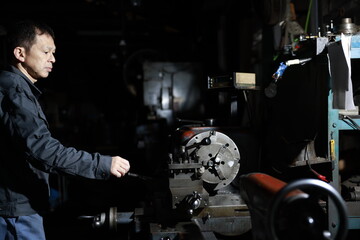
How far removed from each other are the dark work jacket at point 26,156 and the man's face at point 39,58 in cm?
6

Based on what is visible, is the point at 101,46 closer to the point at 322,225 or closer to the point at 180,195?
the point at 180,195

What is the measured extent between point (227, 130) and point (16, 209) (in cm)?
109

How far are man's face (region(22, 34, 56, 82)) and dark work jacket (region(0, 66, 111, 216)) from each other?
6 cm

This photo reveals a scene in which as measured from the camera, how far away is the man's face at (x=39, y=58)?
1370mm

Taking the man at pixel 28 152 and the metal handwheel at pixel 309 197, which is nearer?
the metal handwheel at pixel 309 197

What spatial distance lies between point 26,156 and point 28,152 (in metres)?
0.06

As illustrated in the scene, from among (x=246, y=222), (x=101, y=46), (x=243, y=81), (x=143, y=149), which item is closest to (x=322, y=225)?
(x=246, y=222)

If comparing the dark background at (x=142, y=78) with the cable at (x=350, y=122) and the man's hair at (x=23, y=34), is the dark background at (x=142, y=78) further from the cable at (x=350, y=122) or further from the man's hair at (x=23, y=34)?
the man's hair at (x=23, y=34)

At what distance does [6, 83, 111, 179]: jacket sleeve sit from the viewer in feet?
3.97

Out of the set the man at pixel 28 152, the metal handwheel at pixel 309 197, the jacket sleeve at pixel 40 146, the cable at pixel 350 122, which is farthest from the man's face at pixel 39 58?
the cable at pixel 350 122

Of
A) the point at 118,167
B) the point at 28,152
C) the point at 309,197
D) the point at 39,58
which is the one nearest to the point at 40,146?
the point at 28,152

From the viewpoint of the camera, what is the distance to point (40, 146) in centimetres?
121

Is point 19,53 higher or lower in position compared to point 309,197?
higher

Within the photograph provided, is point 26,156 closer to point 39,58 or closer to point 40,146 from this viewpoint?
point 40,146
